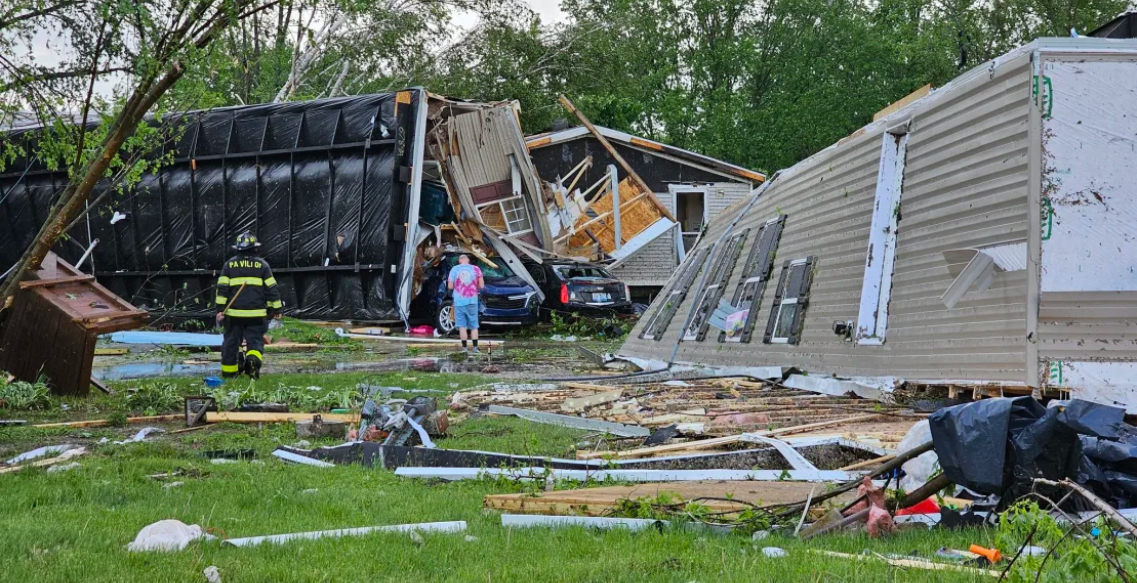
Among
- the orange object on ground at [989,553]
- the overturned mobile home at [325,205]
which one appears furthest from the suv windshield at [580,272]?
the orange object on ground at [989,553]

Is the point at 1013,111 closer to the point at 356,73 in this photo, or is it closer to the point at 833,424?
the point at 833,424

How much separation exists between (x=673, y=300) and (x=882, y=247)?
7220mm

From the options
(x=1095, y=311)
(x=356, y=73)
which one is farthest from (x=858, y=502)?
(x=356, y=73)

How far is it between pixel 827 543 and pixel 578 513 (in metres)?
1.31

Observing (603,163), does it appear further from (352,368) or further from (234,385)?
(234,385)

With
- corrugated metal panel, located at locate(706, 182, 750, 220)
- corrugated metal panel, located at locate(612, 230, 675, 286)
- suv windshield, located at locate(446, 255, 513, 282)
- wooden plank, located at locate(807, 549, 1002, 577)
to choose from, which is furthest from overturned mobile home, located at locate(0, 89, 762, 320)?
wooden plank, located at locate(807, 549, 1002, 577)

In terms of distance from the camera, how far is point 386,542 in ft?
16.8

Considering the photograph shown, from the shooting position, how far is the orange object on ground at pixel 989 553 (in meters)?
4.17

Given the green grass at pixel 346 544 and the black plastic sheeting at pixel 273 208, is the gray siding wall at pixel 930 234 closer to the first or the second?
the green grass at pixel 346 544

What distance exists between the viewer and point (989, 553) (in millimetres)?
4230

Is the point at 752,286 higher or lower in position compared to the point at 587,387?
higher

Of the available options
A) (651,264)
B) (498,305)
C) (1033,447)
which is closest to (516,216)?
(498,305)

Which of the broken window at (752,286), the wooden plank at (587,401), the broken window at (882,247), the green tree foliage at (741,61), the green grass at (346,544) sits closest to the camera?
the green grass at (346,544)

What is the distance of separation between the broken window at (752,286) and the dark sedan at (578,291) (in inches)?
404
